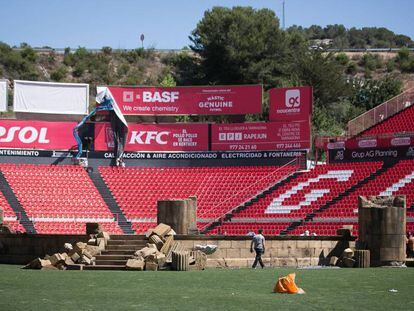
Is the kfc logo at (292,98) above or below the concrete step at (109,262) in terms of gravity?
above

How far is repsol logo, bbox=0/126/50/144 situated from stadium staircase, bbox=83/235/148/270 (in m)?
22.1

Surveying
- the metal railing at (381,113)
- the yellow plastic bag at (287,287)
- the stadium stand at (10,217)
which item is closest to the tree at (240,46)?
the metal railing at (381,113)

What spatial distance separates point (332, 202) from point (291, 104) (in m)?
8.40

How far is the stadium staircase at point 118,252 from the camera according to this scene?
2852 cm

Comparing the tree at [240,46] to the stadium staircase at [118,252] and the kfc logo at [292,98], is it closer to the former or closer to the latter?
the kfc logo at [292,98]

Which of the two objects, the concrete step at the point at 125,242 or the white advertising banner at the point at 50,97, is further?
the white advertising banner at the point at 50,97

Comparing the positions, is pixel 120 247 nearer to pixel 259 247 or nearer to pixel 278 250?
pixel 259 247

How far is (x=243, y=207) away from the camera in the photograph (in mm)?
47812

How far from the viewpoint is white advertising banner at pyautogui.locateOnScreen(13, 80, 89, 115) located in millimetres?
52250

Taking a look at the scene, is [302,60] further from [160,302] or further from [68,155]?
[160,302]

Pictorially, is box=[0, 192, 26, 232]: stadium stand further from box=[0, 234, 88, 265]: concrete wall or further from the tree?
the tree

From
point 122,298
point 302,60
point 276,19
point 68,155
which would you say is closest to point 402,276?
point 122,298

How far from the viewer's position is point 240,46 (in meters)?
85.3

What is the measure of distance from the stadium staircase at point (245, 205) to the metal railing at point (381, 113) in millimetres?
6826
